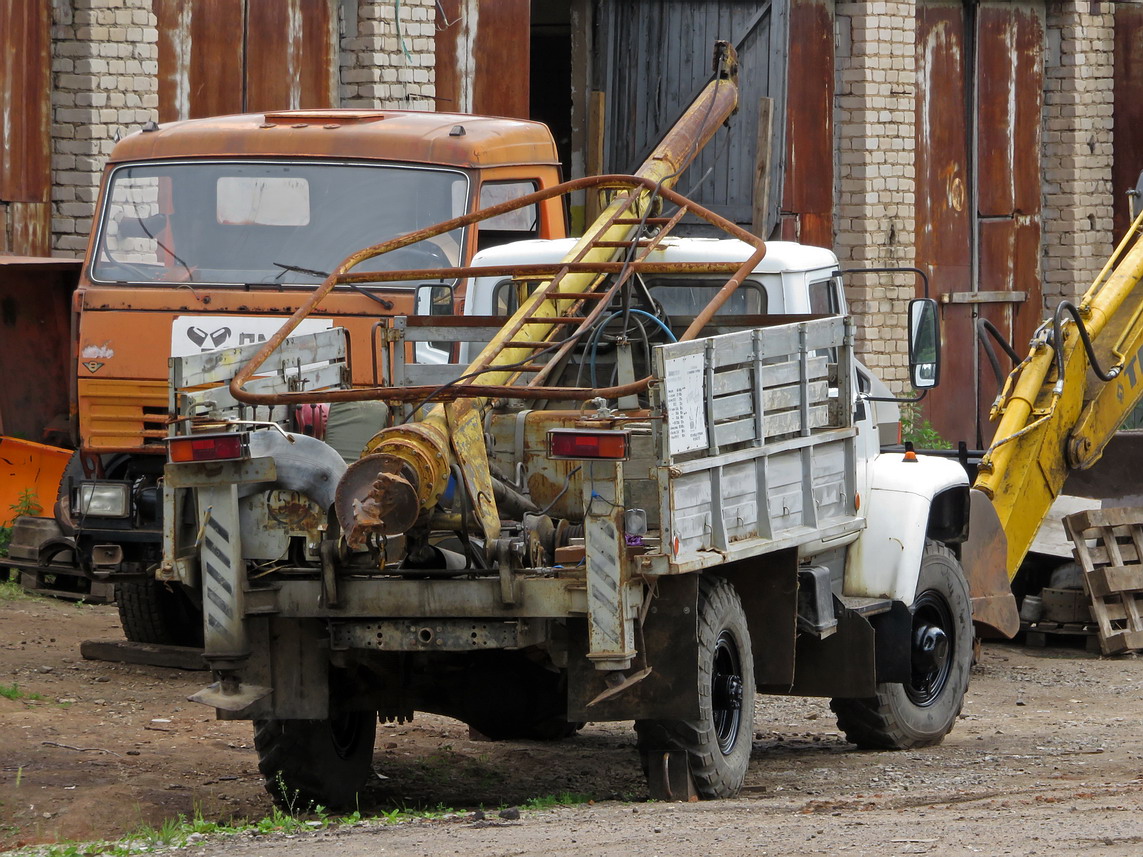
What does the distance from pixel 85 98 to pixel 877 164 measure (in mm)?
7768

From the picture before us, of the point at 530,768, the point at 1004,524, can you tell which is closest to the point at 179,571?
the point at 530,768

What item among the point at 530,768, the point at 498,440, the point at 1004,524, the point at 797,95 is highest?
the point at 797,95

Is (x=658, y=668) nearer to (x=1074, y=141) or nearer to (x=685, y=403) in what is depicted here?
(x=685, y=403)

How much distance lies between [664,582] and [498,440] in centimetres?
90

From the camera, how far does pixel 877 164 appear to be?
59.7 ft

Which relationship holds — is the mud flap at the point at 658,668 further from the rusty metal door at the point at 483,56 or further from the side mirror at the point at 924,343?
the rusty metal door at the point at 483,56

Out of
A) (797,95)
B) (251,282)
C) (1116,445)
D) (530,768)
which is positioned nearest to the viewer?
(530,768)

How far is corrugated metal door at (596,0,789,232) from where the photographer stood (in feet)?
55.2

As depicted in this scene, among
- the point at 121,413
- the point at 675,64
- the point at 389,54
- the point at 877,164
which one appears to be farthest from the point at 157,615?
the point at 877,164

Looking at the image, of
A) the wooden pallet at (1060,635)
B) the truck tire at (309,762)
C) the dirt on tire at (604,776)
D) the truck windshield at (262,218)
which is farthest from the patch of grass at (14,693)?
the wooden pallet at (1060,635)

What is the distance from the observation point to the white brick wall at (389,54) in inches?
597

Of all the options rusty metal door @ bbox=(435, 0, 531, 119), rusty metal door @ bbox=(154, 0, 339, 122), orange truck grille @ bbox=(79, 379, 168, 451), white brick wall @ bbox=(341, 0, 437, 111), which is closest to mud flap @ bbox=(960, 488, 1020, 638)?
orange truck grille @ bbox=(79, 379, 168, 451)

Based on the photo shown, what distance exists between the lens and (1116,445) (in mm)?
12492

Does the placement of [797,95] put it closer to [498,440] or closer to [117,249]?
[117,249]
